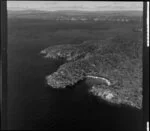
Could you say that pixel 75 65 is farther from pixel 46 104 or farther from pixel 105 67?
pixel 46 104

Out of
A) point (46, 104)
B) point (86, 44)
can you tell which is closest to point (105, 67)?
point (86, 44)

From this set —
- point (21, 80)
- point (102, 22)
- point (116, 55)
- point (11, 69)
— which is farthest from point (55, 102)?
point (102, 22)

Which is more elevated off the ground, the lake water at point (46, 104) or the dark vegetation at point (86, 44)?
the dark vegetation at point (86, 44)

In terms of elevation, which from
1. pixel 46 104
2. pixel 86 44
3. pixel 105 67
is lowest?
pixel 46 104

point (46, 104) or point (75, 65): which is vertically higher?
point (75, 65)

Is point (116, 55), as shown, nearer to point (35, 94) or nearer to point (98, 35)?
point (98, 35)
